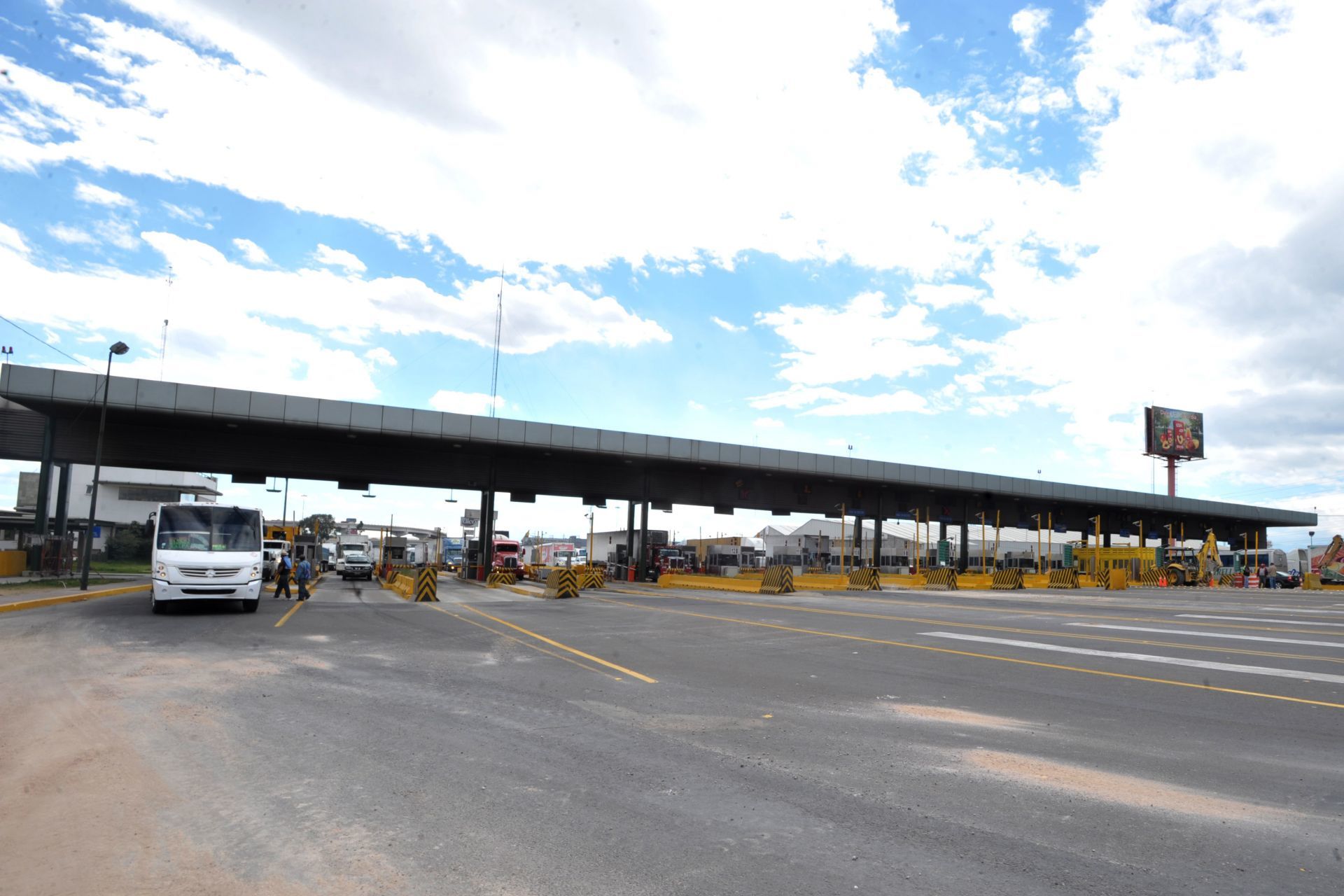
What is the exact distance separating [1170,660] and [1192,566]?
52134 mm

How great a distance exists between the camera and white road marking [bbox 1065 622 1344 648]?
1535 cm

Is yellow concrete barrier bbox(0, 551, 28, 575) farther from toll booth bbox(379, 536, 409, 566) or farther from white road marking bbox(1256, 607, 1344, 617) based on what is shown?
white road marking bbox(1256, 607, 1344, 617)

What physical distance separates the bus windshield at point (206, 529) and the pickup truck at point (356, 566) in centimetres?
3115

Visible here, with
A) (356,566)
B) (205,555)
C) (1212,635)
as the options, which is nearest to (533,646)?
(205,555)

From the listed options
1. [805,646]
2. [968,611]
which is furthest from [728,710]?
[968,611]

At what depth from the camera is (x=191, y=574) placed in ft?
60.2

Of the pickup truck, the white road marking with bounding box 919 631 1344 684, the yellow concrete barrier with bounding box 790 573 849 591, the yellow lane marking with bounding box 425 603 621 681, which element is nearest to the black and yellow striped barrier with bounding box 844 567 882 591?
the yellow concrete barrier with bounding box 790 573 849 591

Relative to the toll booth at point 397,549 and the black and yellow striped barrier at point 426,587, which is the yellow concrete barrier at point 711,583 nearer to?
the black and yellow striped barrier at point 426,587

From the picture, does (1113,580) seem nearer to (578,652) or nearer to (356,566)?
(578,652)

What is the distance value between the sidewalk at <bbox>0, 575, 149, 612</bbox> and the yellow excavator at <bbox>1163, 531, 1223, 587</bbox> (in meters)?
57.4

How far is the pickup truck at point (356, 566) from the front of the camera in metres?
49.3

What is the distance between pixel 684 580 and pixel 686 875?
140 feet

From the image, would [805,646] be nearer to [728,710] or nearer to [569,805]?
[728,710]

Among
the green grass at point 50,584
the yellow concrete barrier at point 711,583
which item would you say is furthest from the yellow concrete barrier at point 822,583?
the green grass at point 50,584
